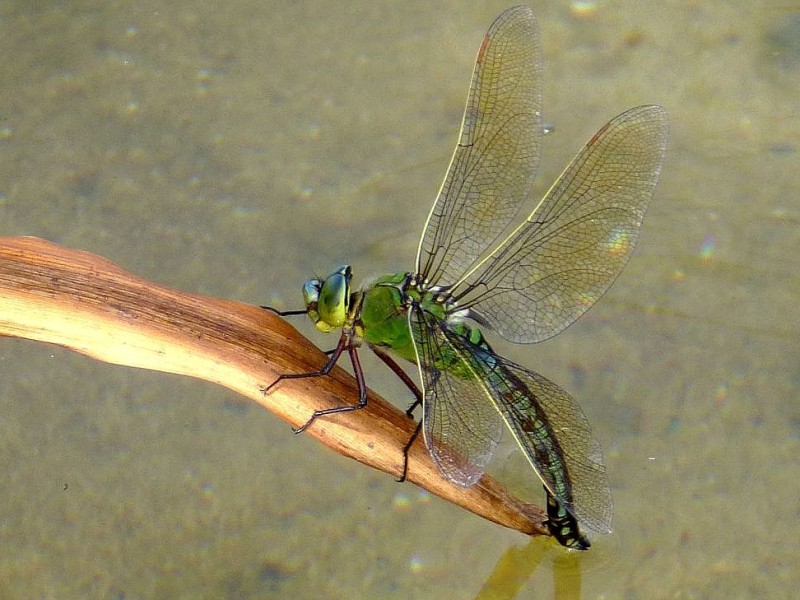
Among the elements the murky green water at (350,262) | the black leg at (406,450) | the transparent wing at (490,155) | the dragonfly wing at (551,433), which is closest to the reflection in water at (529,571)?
the murky green water at (350,262)

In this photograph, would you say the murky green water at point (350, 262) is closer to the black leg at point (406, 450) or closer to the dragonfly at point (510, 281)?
the dragonfly at point (510, 281)

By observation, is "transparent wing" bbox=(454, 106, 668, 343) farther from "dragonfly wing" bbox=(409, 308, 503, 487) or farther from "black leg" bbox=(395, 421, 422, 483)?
"black leg" bbox=(395, 421, 422, 483)

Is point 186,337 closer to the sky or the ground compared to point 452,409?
closer to the sky

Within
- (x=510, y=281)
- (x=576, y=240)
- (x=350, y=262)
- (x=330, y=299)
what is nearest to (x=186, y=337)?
(x=330, y=299)

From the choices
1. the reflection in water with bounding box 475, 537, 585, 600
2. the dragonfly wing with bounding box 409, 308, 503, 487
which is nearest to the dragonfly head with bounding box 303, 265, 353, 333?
the dragonfly wing with bounding box 409, 308, 503, 487

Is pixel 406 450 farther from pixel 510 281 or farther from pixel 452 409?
pixel 510 281

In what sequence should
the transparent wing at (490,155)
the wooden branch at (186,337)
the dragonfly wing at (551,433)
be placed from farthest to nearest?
the transparent wing at (490,155) < the dragonfly wing at (551,433) < the wooden branch at (186,337)
